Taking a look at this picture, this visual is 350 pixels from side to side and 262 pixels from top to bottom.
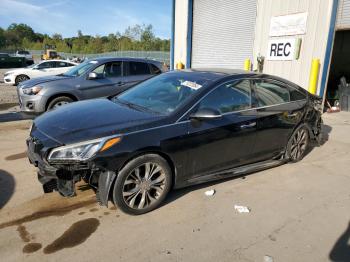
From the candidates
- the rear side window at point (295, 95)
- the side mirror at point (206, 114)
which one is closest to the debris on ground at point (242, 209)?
the side mirror at point (206, 114)

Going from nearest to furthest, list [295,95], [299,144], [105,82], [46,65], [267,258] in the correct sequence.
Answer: [267,258]
[295,95]
[299,144]
[105,82]
[46,65]

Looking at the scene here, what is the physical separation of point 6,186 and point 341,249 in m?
4.00

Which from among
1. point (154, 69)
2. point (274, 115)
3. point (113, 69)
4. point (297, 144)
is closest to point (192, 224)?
point (274, 115)

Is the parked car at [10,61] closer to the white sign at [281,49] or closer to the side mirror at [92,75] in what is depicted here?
the side mirror at [92,75]

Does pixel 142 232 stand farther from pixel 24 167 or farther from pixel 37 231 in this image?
pixel 24 167

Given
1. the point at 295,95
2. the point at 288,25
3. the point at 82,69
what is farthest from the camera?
the point at 288,25

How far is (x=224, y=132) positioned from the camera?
3791 millimetres

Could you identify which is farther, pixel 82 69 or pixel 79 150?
pixel 82 69

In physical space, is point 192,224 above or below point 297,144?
below

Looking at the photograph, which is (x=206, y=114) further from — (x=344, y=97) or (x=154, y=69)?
(x=344, y=97)

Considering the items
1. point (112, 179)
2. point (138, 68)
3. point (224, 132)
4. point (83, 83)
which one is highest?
point (138, 68)

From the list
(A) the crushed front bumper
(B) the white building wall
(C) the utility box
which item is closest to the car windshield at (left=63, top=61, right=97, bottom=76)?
(A) the crushed front bumper

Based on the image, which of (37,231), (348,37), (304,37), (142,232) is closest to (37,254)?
(37,231)

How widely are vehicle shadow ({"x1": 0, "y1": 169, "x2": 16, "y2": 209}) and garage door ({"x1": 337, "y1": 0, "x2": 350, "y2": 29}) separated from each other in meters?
9.13
